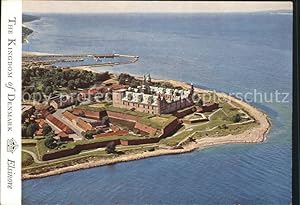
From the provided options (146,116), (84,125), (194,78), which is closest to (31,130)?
(84,125)

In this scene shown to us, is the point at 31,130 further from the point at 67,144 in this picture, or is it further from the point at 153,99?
the point at 153,99

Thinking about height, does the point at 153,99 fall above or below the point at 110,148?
above

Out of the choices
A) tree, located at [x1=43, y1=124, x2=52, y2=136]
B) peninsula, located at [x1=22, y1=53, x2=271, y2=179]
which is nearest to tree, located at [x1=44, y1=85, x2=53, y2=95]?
peninsula, located at [x1=22, y1=53, x2=271, y2=179]

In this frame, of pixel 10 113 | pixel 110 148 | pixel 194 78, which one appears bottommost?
pixel 110 148

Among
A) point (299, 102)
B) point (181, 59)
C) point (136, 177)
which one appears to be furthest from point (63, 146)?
point (299, 102)

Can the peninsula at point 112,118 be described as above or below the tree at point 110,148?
above

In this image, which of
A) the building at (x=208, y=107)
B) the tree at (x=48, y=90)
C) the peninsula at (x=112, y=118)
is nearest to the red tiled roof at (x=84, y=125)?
the peninsula at (x=112, y=118)

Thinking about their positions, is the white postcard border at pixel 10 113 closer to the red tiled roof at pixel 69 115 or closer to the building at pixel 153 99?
the red tiled roof at pixel 69 115
